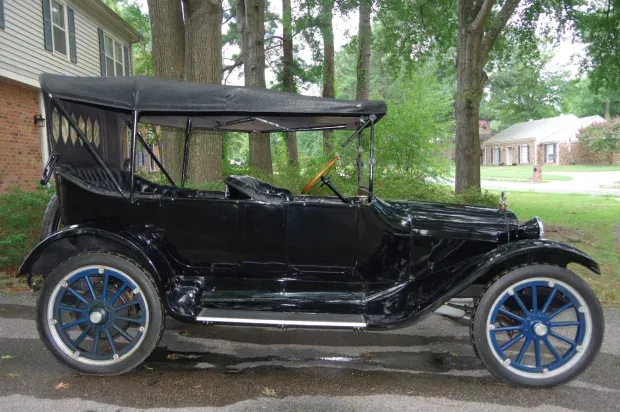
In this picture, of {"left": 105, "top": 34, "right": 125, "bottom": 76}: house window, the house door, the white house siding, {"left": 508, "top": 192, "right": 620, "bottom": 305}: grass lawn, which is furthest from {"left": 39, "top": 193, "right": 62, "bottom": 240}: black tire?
the house door

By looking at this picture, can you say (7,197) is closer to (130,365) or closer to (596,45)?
(130,365)

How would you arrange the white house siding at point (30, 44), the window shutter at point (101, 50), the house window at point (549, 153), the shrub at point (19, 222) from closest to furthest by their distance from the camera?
the shrub at point (19, 222) < the white house siding at point (30, 44) < the window shutter at point (101, 50) < the house window at point (549, 153)

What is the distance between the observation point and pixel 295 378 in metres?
3.21

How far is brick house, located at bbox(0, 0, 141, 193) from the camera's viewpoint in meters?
10.6

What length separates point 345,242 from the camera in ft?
11.1

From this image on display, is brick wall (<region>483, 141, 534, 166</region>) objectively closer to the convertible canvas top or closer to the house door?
the house door

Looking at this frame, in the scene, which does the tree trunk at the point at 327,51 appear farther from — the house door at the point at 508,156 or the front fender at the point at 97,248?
the house door at the point at 508,156

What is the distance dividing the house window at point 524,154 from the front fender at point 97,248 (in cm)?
4714

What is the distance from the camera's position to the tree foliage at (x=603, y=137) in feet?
123

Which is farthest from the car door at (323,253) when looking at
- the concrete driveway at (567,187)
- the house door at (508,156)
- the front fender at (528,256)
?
the house door at (508,156)

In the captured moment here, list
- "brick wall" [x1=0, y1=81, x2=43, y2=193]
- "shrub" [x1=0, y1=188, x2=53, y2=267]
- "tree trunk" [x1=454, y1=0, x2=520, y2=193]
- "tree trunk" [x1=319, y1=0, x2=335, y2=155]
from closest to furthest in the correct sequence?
"shrub" [x1=0, y1=188, x2=53, y2=267] → "tree trunk" [x1=454, y1=0, x2=520, y2=193] → "brick wall" [x1=0, y1=81, x2=43, y2=193] → "tree trunk" [x1=319, y1=0, x2=335, y2=155]

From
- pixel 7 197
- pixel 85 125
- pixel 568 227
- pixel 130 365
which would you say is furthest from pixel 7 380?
pixel 568 227

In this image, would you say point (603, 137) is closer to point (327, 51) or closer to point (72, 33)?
point (327, 51)

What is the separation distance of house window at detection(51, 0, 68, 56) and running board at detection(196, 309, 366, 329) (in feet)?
39.7
